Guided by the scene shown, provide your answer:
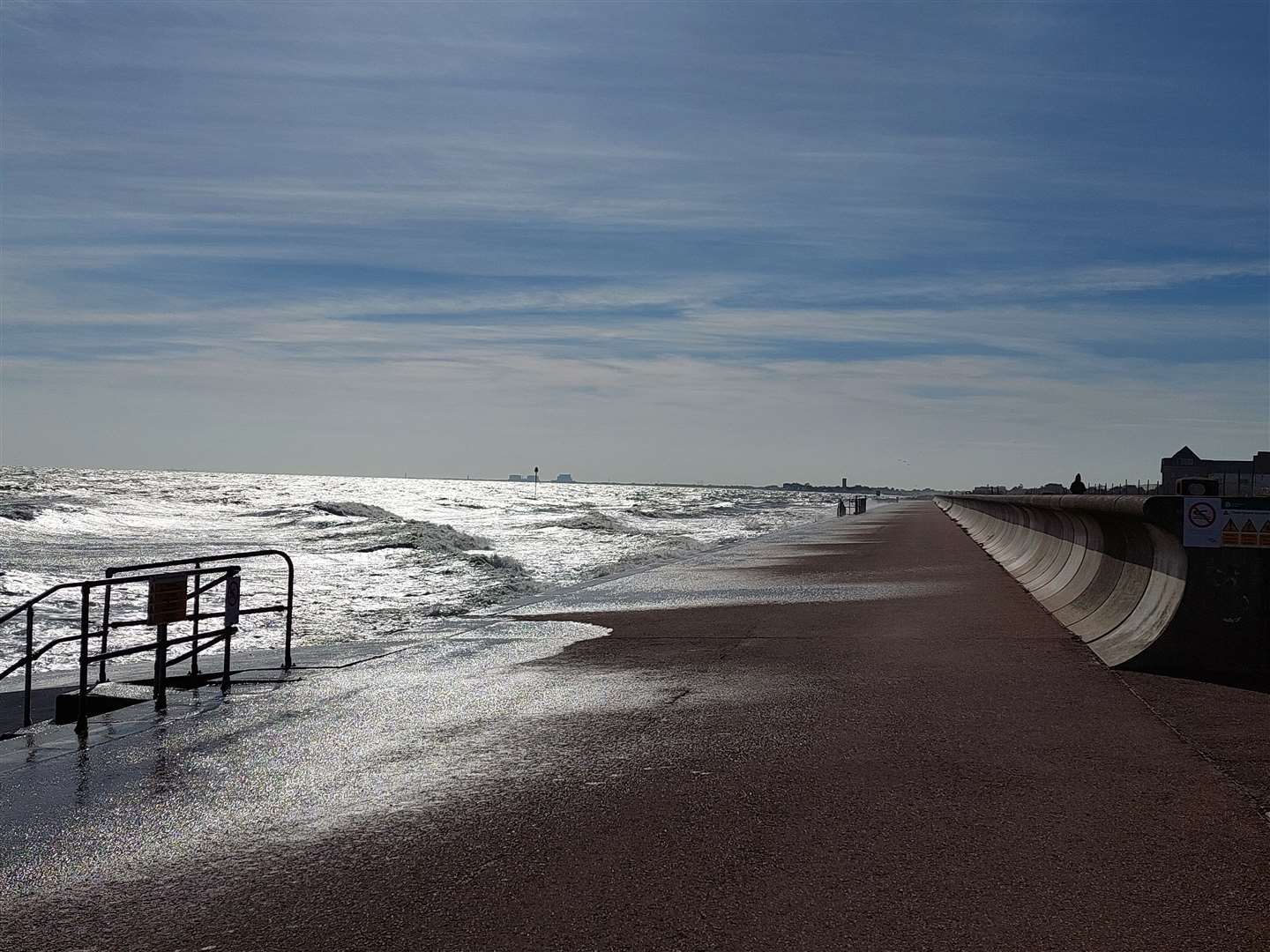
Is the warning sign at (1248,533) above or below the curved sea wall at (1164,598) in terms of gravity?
above

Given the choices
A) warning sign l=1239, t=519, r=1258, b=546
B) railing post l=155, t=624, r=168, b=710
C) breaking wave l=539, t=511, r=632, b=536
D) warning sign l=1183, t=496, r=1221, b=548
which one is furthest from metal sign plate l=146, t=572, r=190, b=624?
breaking wave l=539, t=511, r=632, b=536

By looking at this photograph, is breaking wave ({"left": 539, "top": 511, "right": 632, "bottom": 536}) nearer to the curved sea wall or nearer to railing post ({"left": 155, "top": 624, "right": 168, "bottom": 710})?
the curved sea wall

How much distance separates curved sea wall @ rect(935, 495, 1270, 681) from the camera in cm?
873

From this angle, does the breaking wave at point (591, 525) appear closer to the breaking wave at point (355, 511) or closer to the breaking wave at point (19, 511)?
the breaking wave at point (355, 511)

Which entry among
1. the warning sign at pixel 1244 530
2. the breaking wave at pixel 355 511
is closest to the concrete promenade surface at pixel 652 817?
the warning sign at pixel 1244 530

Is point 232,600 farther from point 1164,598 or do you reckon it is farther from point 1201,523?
point 1201,523

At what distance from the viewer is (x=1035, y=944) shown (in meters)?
3.91

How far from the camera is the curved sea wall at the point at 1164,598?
8734 millimetres

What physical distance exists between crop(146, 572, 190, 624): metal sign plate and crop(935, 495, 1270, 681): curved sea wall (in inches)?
336

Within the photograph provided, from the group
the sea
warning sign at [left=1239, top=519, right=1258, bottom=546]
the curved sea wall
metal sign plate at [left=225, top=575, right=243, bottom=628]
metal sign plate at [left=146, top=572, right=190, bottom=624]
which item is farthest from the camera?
the sea

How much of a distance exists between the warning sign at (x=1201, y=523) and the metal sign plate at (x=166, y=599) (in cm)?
866

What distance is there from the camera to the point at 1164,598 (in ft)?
30.7

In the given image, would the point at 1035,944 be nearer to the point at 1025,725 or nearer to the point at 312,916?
the point at 312,916

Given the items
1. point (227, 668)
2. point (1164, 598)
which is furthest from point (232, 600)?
point (1164, 598)
